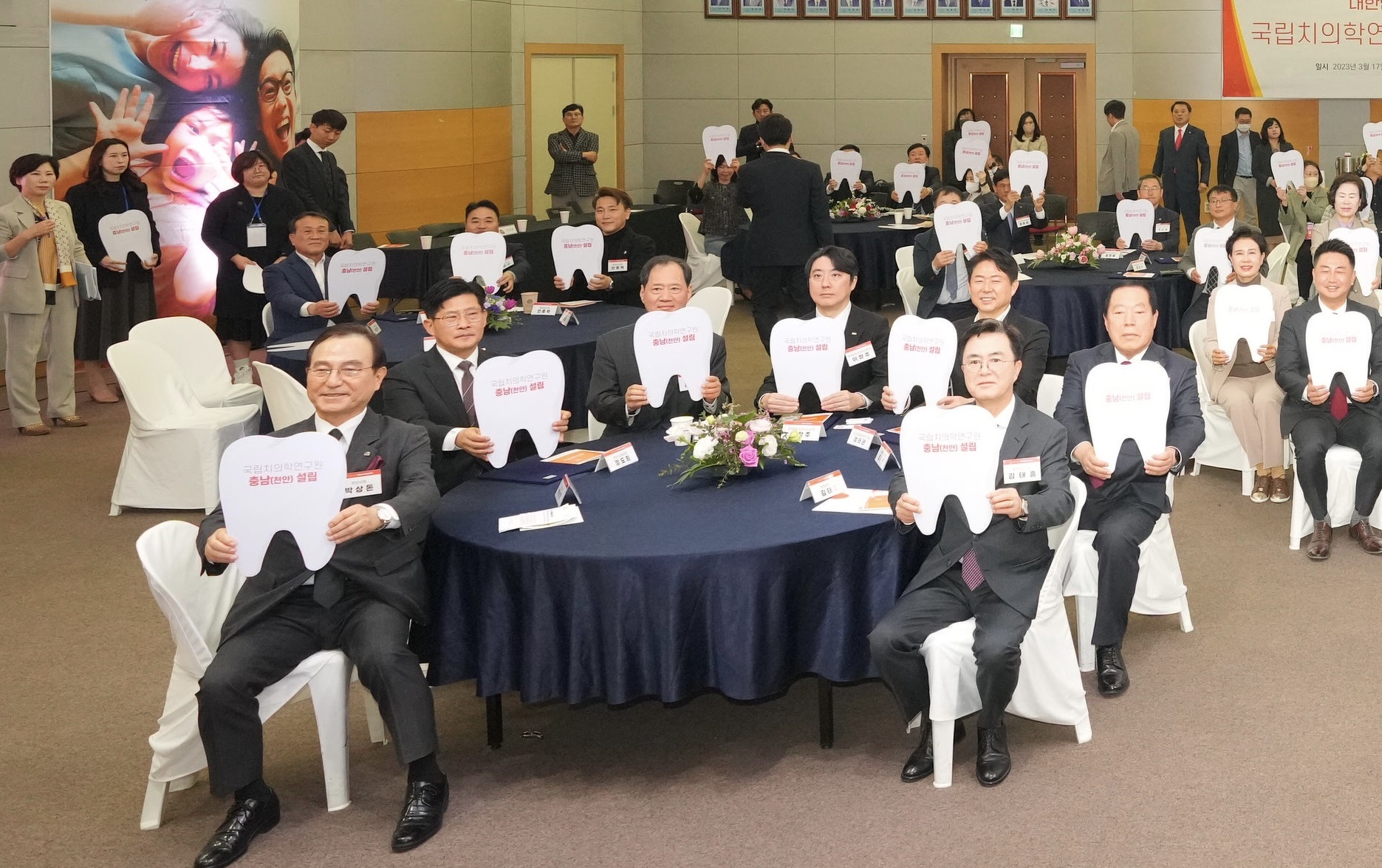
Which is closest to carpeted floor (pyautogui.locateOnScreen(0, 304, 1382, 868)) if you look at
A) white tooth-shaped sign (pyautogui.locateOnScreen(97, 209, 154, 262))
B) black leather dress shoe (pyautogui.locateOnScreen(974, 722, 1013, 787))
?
black leather dress shoe (pyautogui.locateOnScreen(974, 722, 1013, 787))

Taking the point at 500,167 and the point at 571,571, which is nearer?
the point at 571,571

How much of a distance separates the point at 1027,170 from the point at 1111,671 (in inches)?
239

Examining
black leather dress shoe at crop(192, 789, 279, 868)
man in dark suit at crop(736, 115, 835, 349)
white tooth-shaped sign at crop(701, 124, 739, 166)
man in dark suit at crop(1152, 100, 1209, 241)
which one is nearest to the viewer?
black leather dress shoe at crop(192, 789, 279, 868)

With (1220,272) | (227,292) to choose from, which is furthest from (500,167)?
(1220,272)

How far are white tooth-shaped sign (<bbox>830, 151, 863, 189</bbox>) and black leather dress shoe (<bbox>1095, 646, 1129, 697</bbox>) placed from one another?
976 centimetres

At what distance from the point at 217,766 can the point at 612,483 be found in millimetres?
1396

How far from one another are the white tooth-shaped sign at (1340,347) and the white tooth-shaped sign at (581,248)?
3.71 m

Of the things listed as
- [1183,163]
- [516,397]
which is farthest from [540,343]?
[1183,163]

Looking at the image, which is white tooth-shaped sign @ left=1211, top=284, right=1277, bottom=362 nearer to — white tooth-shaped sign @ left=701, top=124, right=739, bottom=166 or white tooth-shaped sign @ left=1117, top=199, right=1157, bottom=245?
white tooth-shaped sign @ left=1117, top=199, right=1157, bottom=245

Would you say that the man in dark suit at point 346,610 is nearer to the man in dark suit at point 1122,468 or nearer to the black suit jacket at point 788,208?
the man in dark suit at point 1122,468

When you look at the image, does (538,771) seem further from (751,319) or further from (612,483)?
(751,319)

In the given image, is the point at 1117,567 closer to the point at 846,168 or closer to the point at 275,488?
the point at 275,488

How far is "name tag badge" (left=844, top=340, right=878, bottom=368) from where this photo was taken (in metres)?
5.41

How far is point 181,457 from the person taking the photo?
6.80 meters
